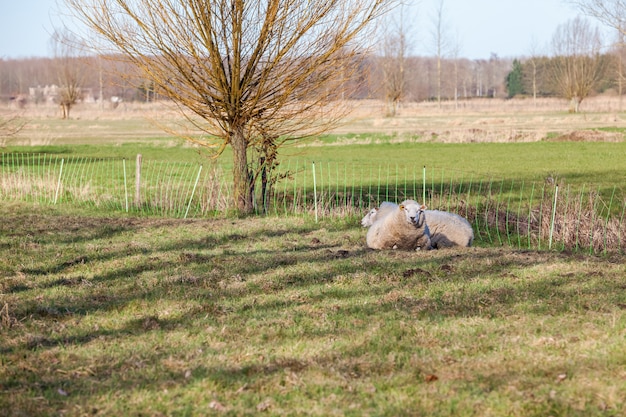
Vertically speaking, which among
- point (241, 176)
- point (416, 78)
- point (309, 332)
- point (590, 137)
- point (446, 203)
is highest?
point (416, 78)

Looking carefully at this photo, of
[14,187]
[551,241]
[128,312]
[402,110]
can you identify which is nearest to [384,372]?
[128,312]

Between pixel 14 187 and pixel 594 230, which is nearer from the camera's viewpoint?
pixel 594 230

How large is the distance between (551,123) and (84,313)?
177ft

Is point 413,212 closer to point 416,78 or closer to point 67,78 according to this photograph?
point 67,78

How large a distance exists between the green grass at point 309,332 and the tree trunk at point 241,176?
4310mm

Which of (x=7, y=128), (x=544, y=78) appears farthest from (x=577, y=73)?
(x=7, y=128)

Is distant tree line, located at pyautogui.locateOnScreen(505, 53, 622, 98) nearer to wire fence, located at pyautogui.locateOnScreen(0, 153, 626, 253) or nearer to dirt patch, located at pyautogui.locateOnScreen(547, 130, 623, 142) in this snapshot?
dirt patch, located at pyautogui.locateOnScreen(547, 130, 623, 142)

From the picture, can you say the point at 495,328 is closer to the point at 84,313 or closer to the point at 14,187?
the point at 84,313

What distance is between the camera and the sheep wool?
459 inches

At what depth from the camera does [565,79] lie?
8175 cm

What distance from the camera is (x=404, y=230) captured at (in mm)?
10969

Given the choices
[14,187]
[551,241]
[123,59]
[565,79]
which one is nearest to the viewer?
[551,241]

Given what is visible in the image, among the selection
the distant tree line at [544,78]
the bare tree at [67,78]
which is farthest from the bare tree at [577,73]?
the bare tree at [67,78]

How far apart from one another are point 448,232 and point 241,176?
5.08 metres
